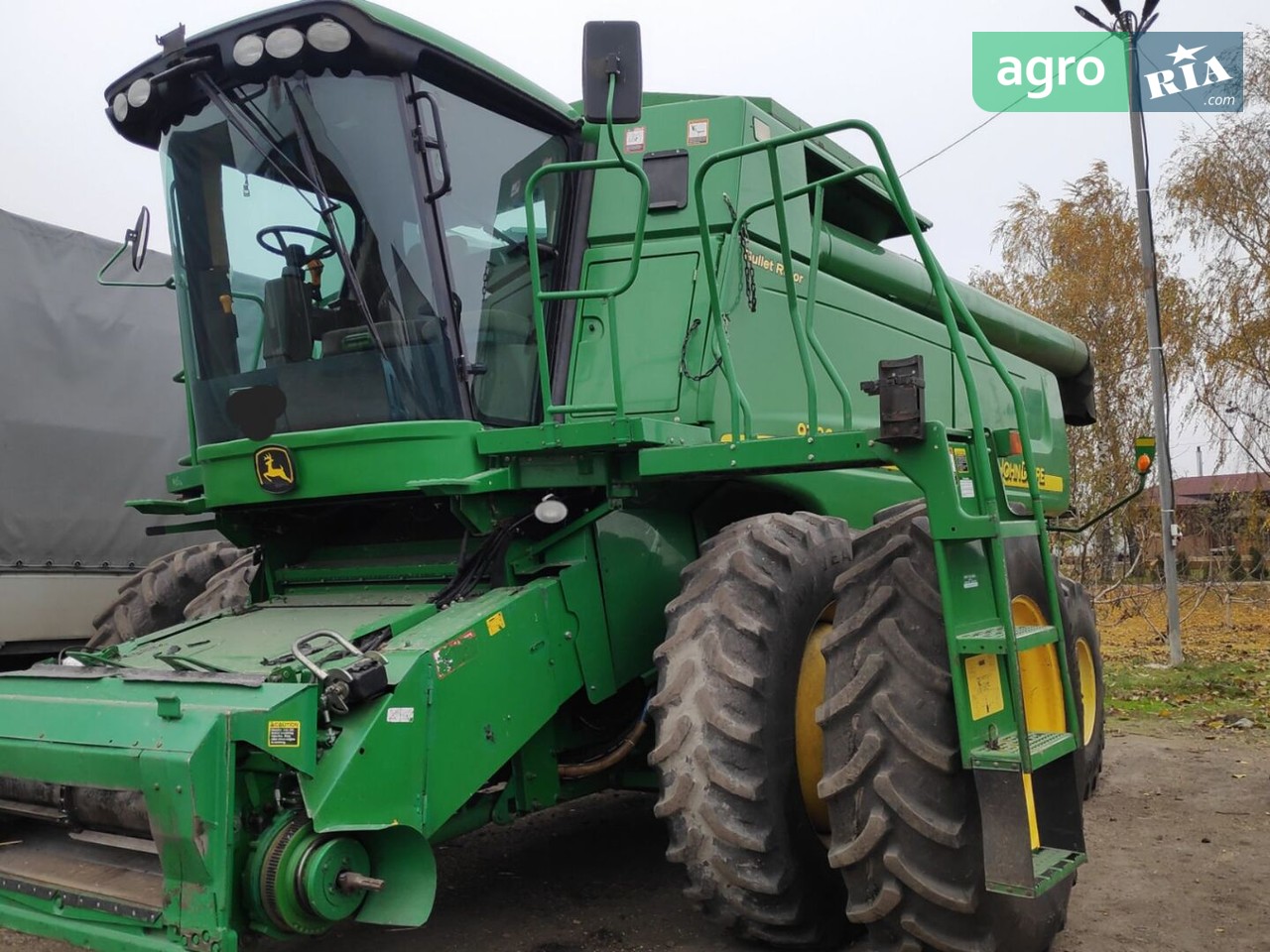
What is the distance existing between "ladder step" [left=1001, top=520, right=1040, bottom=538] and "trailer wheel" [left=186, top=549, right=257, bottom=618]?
329 cm

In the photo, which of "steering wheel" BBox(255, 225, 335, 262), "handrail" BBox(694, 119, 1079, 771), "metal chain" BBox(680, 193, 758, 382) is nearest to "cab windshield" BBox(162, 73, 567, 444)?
"steering wheel" BBox(255, 225, 335, 262)

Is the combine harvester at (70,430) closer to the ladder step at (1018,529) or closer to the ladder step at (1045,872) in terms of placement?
the ladder step at (1018,529)

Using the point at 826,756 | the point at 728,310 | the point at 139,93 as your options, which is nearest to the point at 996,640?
the point at 826,756

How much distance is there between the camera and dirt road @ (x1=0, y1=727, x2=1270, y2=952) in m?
4.16

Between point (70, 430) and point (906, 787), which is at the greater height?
point (70, 430)

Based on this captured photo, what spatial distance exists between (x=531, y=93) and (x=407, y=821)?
292cm

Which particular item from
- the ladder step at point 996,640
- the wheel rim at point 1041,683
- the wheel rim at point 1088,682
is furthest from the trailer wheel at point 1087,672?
the ladder step at point 996,640

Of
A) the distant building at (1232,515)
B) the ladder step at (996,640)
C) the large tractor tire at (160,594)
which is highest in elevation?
the large tractor tire at (160,594)

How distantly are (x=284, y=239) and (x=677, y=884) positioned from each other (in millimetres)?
3083

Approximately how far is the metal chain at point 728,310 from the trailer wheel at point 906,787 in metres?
1.27

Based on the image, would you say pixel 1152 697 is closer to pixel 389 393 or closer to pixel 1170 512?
pixel 1170 512

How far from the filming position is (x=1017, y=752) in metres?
3.47

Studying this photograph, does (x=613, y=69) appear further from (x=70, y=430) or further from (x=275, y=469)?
(x=70, y=430)

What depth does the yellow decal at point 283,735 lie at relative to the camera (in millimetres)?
3121
